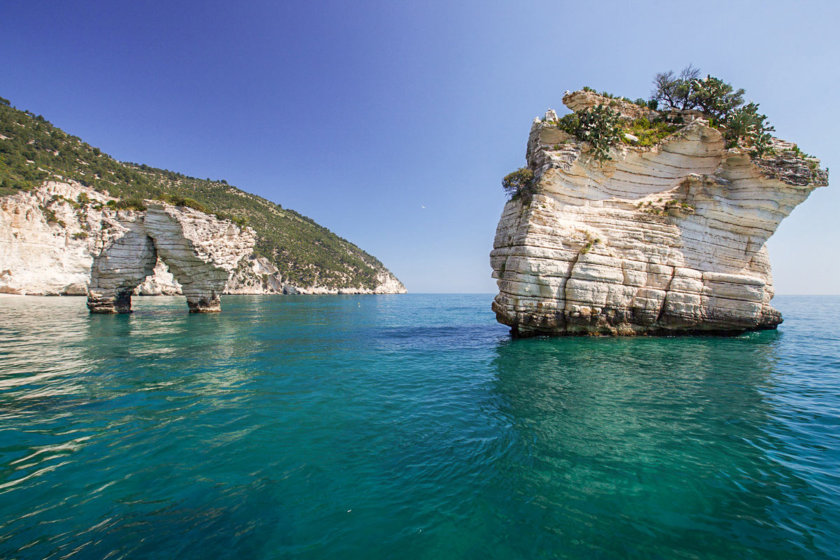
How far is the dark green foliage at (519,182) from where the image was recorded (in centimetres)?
2042

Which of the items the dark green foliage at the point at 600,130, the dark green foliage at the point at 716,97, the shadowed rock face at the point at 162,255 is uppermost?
the dark green foliage at the point at 716,97

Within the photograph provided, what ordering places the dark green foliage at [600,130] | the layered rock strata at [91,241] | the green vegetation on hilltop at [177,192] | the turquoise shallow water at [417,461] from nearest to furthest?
the turquoise shallow water at [417,461] → the dark green foliage at [600,130] → the layered rock strata at [91,241] → the green vegetation on hilltop at [177,192]

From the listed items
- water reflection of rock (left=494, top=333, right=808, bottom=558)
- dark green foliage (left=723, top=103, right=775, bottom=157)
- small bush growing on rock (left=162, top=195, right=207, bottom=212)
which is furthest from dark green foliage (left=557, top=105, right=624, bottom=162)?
small bush growing on rock (left=162, top=195, right=207, bottom=212)

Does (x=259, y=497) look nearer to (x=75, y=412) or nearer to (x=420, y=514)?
(x=420, y=514)

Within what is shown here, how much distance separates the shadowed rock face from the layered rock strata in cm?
8

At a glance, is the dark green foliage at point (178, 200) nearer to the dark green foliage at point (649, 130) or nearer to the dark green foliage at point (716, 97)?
the dark green foliage at point (649, 130)

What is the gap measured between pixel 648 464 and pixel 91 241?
85.5 m

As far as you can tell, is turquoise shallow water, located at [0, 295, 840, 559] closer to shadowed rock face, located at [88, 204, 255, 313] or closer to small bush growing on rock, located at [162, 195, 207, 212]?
shadowed rock face, located at [88, 204, 255, 313]

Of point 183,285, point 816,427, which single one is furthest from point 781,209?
point 183,285

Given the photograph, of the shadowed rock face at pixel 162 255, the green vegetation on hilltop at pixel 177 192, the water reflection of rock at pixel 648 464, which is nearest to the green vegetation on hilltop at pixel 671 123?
the water reflection of rock at pixel 648 464

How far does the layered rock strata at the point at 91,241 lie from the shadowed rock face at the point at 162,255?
8 centimetres

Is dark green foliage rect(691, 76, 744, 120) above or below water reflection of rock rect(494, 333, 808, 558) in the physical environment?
above

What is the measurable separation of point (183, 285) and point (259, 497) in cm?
3992

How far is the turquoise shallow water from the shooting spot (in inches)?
159
